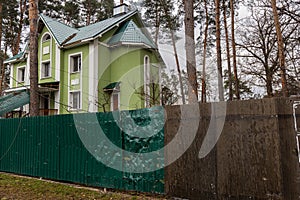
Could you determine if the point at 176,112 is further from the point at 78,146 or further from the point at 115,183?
the point at 78,146

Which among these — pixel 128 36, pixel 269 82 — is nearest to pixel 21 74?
pixel 128 36

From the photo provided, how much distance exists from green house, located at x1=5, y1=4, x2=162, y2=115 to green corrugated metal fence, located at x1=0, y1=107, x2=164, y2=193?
7.18m

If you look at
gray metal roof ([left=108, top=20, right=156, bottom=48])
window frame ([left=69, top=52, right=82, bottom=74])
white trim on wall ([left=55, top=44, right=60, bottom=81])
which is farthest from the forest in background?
white trim on wall ([left=55, top=44, right=60, bottom=81])

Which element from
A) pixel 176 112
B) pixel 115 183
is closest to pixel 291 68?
pixel 176 112

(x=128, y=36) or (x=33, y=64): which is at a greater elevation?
(x=128, y=36)

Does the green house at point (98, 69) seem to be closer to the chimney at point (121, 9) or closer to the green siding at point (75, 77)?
the green siding at point (75, 77)

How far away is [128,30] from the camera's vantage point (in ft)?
54.2

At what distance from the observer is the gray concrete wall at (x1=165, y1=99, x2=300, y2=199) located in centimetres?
382

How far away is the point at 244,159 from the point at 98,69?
503 inches

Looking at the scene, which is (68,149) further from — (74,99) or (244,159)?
(74,99)

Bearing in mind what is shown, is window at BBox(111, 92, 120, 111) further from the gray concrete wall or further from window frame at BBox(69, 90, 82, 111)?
the gray concrete wall

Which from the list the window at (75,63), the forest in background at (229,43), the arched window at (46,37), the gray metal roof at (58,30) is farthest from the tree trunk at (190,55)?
the arched window at (46,37)

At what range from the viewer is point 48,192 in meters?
5.83

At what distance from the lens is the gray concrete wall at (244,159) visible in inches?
150
